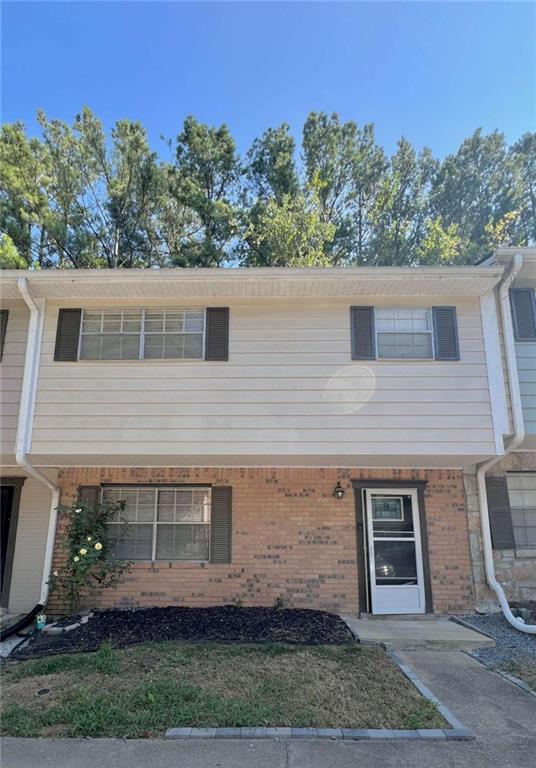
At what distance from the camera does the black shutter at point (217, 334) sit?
6.70 m

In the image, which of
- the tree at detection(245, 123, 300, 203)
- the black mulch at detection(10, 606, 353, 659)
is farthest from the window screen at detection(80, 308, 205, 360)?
the tree at detection(245, 123, 300, 203)

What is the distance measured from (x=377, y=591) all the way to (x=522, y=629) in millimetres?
1849

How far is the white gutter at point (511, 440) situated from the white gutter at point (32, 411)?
6409 mm

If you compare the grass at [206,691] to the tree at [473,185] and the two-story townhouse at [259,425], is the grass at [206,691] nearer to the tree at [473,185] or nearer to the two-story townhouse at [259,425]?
the two-story townhouse at [259,425]

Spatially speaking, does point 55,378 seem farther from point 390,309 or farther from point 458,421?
point 458,421

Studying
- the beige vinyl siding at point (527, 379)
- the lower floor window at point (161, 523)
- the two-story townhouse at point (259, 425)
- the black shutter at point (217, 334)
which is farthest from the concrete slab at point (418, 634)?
the black shutter at point (217, 334)

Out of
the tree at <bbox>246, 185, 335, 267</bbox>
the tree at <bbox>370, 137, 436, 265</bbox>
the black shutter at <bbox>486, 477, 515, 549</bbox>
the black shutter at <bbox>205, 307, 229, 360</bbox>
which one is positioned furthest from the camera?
the tree at <bbox>370, 137, 436, 265</bbox>

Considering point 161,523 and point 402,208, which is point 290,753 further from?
point 402,208

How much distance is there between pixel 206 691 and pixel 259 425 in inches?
126

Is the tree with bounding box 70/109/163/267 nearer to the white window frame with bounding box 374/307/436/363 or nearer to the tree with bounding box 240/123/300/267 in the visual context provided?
the tree with bounding box 240/123/300/267

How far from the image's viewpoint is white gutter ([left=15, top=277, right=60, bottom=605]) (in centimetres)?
638

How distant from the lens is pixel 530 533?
23.4ft

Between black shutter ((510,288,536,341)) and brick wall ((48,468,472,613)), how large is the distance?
7.70 feet

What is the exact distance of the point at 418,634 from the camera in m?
5.74
